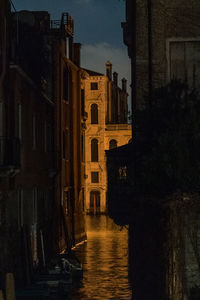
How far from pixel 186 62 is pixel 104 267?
1311cm

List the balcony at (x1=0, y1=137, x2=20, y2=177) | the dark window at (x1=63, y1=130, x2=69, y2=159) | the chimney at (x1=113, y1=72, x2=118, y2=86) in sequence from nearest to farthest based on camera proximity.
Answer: the balcony at (x1=0, y1=137, x2=20, y2=177), the dark window at (x1=63, y1=130, x2=69, y2=159), the chimney at (x1=113, y1=72, x2=118, y2=86)

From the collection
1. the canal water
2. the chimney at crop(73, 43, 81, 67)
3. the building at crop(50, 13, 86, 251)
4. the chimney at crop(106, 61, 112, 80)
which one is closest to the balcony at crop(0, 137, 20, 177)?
the canal water

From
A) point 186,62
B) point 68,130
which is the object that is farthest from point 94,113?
point 186,62

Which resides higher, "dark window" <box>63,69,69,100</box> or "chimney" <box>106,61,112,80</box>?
"chimney" <box>106,61,112,80</box>

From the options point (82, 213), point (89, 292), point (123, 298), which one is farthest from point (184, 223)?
point (82, 213)

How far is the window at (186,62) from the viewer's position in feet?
58.8

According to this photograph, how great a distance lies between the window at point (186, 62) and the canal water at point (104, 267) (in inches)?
175

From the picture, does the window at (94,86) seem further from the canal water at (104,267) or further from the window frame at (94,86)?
the canal water at (104,267)

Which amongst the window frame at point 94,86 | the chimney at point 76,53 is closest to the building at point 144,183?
the chimney at point 76,53

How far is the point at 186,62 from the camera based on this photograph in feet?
59.0

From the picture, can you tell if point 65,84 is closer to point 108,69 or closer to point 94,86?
point 94,86

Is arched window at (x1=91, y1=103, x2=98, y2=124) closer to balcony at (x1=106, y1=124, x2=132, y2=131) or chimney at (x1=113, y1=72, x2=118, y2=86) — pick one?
balcony at (x1=106, y1=124, x2=132, y2=131)

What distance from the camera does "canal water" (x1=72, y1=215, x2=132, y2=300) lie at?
22172mm

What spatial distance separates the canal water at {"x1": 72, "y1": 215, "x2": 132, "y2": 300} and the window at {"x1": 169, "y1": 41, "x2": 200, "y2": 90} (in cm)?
443
